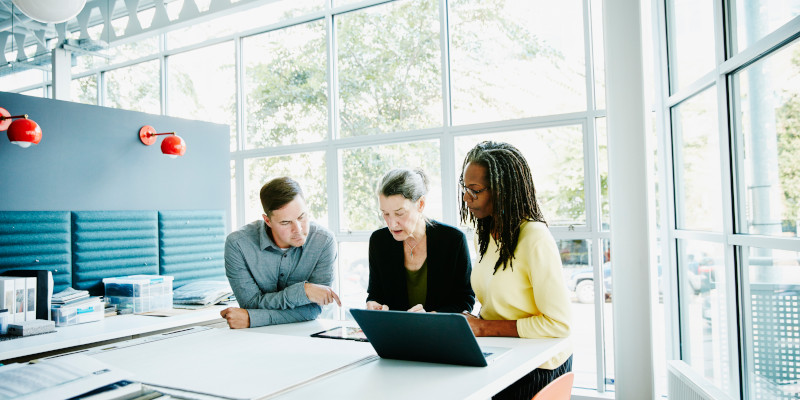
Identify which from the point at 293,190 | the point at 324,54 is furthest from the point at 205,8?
the point at 293,190

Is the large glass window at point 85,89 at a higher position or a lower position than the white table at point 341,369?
higher

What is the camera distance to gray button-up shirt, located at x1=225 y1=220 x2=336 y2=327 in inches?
92.2

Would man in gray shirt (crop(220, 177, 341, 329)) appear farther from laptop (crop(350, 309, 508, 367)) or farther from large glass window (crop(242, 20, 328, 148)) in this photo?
large glass window (crop(242, 20, 328, 148))

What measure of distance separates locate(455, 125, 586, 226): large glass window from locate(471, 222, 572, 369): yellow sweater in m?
2.06

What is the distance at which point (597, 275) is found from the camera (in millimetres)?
3664

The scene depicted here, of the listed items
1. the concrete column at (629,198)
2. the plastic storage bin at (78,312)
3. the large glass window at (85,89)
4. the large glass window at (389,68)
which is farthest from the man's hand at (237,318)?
the large glass window at (85,89)

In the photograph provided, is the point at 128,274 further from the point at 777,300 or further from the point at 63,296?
the point at 777,300

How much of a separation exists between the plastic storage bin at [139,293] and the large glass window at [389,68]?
2.01 meters

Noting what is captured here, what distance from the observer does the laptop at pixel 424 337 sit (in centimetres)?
137

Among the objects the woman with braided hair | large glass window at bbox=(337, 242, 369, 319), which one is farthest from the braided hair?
large glass window at bbox=(337, 242, 369, 319)

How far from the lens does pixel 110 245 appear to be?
3652mm

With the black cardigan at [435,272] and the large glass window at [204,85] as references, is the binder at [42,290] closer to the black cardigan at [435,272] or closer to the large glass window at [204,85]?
the black cardigan at [435,272]

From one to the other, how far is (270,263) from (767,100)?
2150mm

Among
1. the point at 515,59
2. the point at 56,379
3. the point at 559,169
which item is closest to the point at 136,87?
the point at 515,59
